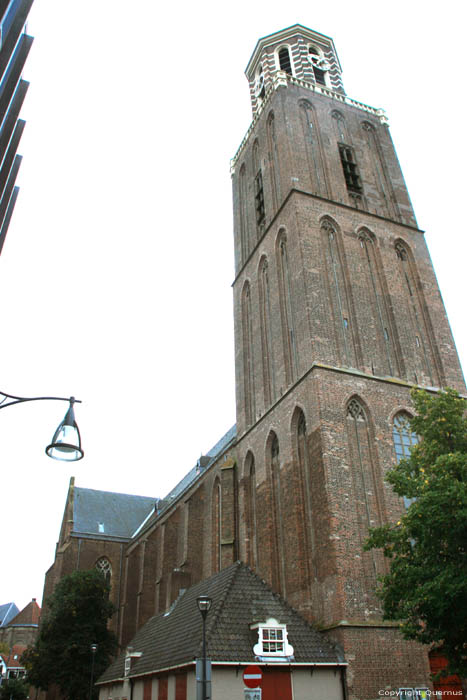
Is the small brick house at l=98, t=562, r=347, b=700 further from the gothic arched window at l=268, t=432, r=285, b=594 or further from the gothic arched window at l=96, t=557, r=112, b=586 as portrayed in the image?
the gothic arched window at l=96, t=557, r=112, b=586

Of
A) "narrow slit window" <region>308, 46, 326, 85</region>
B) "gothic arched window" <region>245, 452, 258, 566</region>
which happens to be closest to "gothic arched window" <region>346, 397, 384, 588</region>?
"gothic arched window" <region>245, 452, 258, 566</region>

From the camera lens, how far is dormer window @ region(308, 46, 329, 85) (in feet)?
116

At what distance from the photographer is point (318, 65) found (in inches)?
1415

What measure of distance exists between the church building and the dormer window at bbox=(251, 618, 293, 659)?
1569mm

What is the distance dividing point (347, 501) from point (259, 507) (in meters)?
5.52

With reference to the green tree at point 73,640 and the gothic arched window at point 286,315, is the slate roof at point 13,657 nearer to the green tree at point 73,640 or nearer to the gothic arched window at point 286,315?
the green tree at point 73,640

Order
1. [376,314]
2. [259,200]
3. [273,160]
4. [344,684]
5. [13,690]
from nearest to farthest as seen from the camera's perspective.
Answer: [344,684]
[376,314]
[273,160]
[259,200]
[13,690]

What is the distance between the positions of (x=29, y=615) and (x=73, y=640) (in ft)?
155

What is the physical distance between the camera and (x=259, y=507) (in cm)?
2244

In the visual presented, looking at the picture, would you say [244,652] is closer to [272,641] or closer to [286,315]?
[272,641]

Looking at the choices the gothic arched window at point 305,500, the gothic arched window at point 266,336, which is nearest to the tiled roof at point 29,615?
the gothic arched window at point 266,336

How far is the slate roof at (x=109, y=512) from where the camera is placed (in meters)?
45.7

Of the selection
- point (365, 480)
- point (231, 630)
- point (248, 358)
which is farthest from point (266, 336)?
point (231, 630)

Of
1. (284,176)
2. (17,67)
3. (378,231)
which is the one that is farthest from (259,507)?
(17,67)
